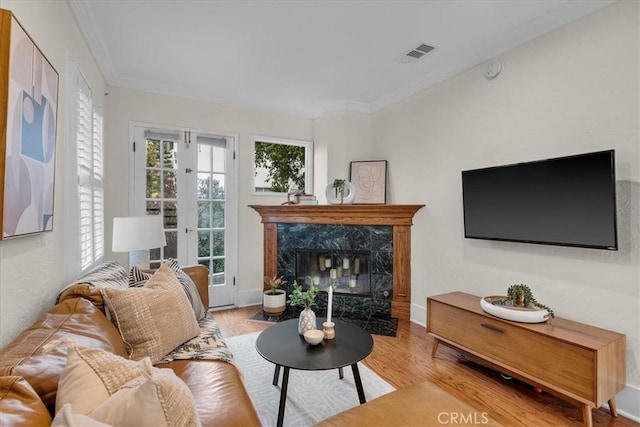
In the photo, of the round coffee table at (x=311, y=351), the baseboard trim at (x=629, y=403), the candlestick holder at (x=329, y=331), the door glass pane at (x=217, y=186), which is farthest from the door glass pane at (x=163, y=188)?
the baseboard trim at (x=629, y=403)

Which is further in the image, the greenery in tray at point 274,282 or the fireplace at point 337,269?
the fireplace at point 337,269

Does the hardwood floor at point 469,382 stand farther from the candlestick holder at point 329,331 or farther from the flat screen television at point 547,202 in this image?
the flat screen television at point 547,202

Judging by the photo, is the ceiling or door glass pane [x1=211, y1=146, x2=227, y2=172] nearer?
the ceiling

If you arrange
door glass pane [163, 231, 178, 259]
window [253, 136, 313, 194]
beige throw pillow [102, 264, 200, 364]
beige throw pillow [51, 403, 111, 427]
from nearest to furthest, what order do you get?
beige throw pillow [51, 403, 111, 427], beige throw pillow [102, 264, 200, 364], door glass pane [163, 231, 178, 259], window [253, 136, 313, 194]

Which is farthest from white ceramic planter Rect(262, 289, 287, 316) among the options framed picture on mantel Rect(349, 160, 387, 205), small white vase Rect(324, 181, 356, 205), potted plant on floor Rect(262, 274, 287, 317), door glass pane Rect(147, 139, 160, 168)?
door glass pane Rect(147, 139, 160, 168)

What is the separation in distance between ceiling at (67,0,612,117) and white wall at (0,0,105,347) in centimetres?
34

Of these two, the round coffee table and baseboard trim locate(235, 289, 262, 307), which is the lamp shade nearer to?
the round coffee table

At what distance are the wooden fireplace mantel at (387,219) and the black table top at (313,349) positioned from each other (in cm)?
161

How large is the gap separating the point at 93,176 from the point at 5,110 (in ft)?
5.37

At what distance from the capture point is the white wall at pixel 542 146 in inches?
75.4

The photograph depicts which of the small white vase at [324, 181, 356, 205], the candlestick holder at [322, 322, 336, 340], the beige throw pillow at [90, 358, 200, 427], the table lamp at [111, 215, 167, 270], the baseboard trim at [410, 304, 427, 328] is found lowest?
the baseboard trim at [410, 304, 427, 328]

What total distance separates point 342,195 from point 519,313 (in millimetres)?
2190

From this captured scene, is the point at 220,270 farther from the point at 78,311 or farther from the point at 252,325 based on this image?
the point at 78,311

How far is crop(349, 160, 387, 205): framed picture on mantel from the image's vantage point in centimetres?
391
